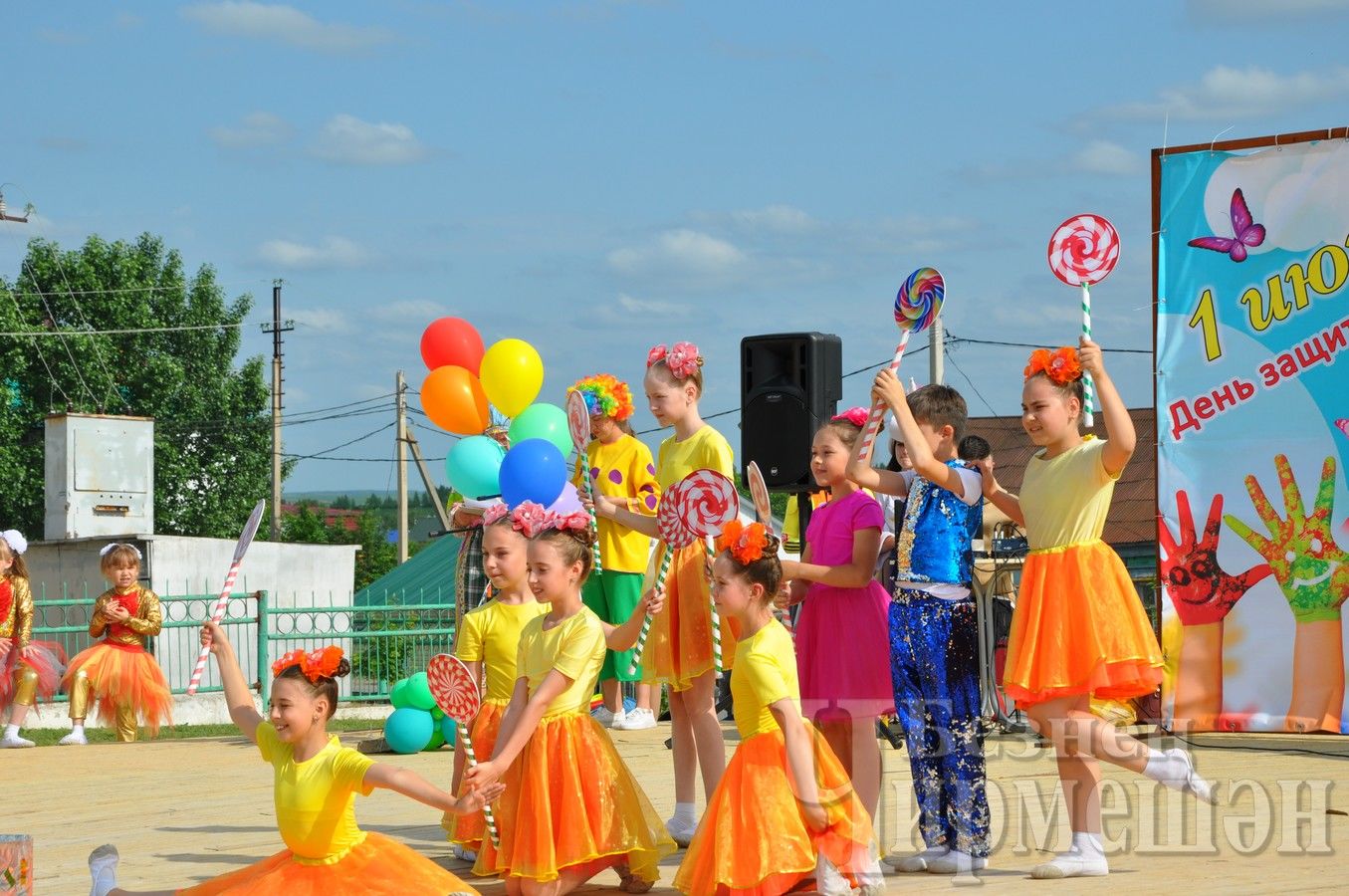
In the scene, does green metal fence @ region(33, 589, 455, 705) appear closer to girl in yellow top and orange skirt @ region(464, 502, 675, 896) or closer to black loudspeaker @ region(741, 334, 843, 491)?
black loudspeaker @ region(741, 334, 843, 491)

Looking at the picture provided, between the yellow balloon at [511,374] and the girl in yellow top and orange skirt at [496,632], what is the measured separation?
2169 millimetres

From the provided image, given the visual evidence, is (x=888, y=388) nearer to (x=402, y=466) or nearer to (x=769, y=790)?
(x=769, y=790)

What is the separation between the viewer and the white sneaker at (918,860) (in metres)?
5.01

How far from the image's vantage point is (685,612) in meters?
5.51

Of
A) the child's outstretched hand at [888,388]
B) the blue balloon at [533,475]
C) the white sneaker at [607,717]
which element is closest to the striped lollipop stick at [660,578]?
the blue balloon at [533,475]

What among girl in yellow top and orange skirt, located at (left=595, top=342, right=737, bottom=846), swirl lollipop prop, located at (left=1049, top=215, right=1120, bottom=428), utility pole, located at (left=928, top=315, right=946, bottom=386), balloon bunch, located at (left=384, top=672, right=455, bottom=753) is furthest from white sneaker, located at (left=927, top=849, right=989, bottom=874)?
utility pole, located at (left=928, top=315, right=946, bottom=386)

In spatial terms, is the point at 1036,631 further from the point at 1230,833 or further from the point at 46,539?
the point at 46,539

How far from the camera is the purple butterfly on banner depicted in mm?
8445

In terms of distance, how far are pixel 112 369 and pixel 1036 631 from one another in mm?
35551

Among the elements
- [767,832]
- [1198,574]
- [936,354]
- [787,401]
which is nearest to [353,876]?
[767,832]

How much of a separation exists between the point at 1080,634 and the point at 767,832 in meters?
1.15

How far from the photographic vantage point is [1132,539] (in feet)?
68.1

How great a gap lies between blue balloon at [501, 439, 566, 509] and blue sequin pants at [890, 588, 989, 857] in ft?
5.54

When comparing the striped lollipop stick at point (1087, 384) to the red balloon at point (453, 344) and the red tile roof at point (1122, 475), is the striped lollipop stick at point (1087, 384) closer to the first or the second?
the red balloon at point (453, 344)
